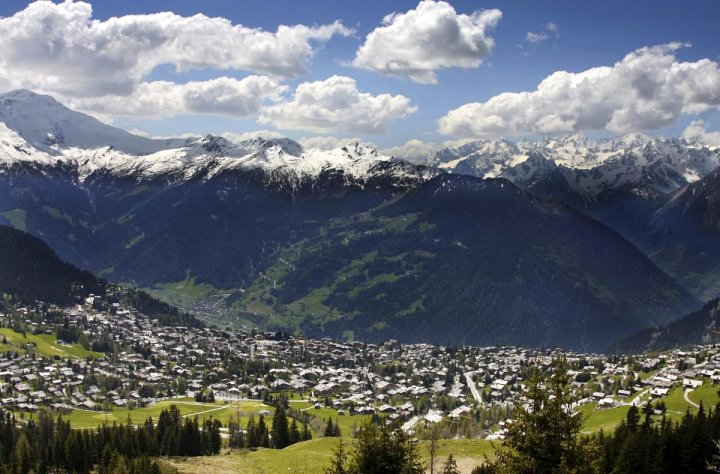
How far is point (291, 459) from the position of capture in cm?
12575

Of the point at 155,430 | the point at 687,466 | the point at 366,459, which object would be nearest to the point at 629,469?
the point at 687,466

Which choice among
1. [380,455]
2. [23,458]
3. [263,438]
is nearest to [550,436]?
[380,455]

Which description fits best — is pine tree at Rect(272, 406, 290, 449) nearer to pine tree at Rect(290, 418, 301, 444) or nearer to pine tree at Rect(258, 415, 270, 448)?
pine tree at Rect(290, 418, 301, 444)

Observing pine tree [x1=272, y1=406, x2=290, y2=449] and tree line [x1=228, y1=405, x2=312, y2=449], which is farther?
pine tree [x1=272, y1=406, x2=290, y2=449]

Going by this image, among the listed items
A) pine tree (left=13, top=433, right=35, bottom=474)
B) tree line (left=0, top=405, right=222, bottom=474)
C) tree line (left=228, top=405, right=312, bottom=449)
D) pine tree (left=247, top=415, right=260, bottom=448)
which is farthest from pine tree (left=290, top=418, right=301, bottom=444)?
pine tree (left=13, top=433, right=35, bottom=474)

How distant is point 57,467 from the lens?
124m

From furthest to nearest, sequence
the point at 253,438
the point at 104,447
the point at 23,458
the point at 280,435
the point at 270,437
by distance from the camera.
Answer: the point at 270,437
the point at 280,435
the point at 253,438
the point at 104,447
the point at 23,458

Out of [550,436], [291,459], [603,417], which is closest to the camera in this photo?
[550,436]

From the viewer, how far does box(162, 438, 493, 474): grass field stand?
11844cm

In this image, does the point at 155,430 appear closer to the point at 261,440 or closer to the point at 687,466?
the point at 261,440

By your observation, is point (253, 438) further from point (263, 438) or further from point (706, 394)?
point (706, 394)

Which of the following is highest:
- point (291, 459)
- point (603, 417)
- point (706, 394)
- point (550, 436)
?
point (550, 436)

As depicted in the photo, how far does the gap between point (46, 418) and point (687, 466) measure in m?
139

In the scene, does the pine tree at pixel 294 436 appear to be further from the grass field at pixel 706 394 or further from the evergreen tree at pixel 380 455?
the evergreen tree at pixel 380 455
